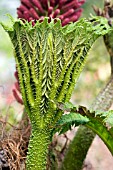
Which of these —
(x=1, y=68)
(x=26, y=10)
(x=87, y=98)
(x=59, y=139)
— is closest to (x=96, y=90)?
(x=87, y=98)

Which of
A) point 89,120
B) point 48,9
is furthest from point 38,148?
point 48,9

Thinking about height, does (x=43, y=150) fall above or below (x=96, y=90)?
below

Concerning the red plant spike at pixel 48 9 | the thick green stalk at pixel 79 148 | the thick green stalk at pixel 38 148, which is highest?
the red plant spike at pixel 48 9

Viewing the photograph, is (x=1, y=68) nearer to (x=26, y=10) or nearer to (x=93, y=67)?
(x=93, y=67)

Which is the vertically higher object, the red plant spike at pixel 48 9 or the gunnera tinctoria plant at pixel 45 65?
the red plant spike at pixel 48 9

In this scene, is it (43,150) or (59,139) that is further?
(59,139)

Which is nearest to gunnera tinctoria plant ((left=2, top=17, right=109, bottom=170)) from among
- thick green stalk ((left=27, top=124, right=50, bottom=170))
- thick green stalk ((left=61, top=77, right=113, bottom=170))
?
thick green stalk ((left=27, top=124, right=50, bottom=170))

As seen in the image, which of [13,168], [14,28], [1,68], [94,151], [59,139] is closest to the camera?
[14,28]

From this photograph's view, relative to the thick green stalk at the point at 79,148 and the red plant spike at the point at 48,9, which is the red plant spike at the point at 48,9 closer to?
the red plant spike at the point at 48,9

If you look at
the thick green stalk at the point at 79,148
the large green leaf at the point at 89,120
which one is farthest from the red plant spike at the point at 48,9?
the large green leaf at the point at 89,120
